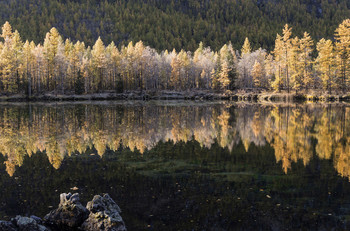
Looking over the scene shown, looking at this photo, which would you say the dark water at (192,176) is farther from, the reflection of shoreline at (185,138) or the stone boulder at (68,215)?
the stone boulder at (68,215)

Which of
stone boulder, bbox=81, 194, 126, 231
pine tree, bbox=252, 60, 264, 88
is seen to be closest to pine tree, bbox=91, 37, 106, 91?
pine tree, bbox=252, 60, 264, 88

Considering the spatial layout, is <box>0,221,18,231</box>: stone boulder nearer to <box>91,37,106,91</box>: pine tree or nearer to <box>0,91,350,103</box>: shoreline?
<box>0,91,350,103</box>: shoreline

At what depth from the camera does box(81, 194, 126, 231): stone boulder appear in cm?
812

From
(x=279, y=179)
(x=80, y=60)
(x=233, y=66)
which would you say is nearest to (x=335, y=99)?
(x=233, y=66)

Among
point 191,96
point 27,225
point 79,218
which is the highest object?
point 191,96

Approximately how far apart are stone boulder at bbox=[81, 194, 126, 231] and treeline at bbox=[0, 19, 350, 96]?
231ft

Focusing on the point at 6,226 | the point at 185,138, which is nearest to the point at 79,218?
the point at 6,226

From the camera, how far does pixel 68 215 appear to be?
28.6 ft

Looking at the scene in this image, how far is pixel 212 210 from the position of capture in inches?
382

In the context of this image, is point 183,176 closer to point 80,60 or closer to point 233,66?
point 233,66

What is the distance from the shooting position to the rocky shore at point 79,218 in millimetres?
8102

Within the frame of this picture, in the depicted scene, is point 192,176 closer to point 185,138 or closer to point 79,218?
point 79,218

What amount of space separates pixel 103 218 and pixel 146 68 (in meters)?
95.3

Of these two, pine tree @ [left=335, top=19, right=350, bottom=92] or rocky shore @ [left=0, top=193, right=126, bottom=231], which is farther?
pine tree @ [left=335, top=19, right=350, bottom=92]
